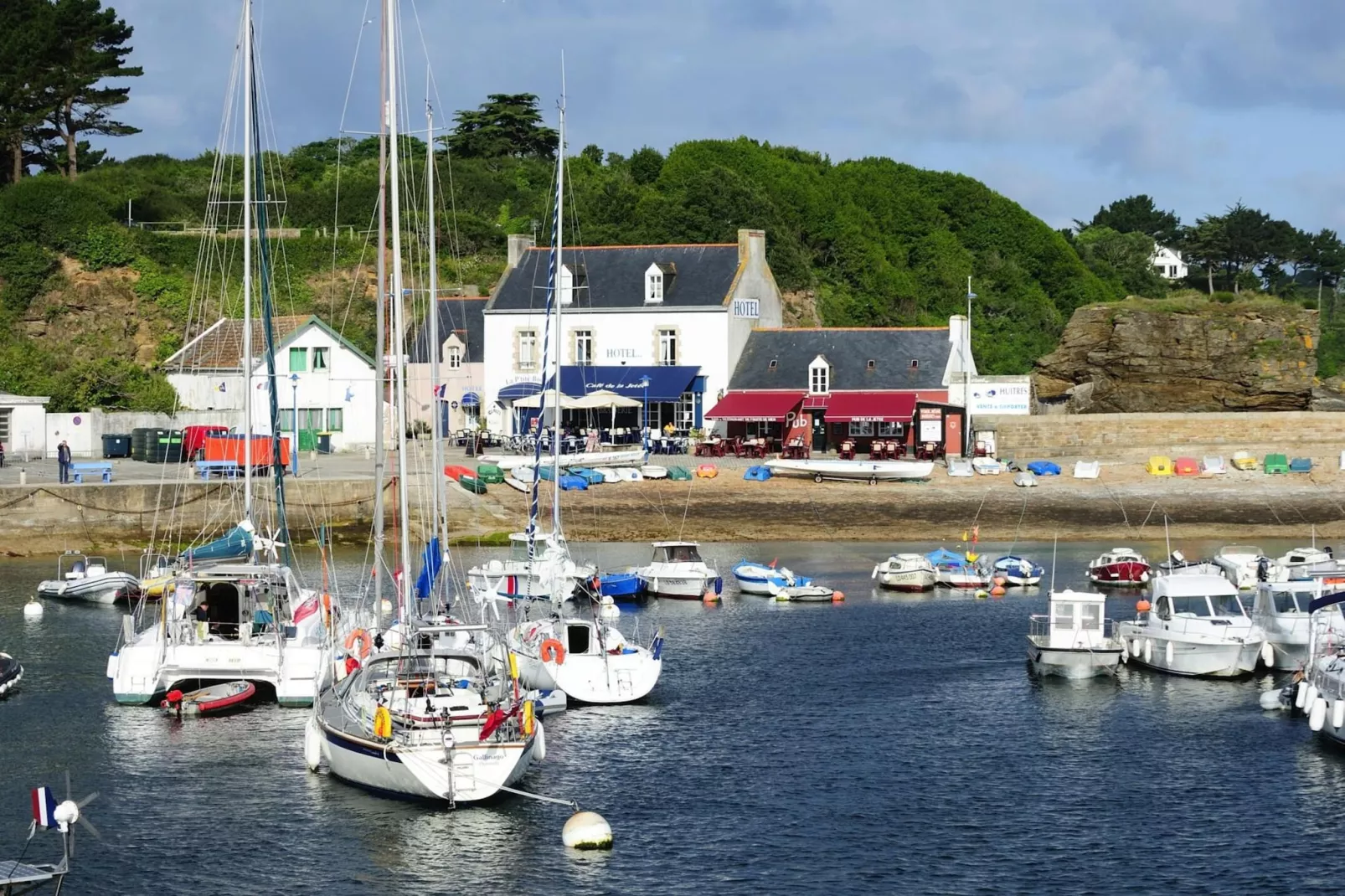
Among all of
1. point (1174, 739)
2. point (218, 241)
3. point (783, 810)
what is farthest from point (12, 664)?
point (218, 241)

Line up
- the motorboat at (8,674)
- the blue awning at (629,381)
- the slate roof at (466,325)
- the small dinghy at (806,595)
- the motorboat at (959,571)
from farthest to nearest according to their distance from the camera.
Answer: the slate roof at (466,325) → the blue awning at (629,381) → the motorboat at (959,571) → the small dinghy at (806,595) → the motorboat at (8,674)

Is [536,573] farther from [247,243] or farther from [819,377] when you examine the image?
[819,377]

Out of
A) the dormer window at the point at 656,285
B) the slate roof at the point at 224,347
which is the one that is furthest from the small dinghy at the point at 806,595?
the slate roof at the point at 224,347

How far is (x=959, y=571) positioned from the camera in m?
53.4

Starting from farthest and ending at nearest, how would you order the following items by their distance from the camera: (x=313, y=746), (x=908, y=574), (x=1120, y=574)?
1. (x=908, y=574)
2. (x=1120, y=574)
3. (x=313, y=746)

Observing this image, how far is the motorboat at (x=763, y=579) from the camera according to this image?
51.3m

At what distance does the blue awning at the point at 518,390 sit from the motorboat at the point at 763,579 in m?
29.0

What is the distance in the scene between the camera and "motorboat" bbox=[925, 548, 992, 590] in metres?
52.8

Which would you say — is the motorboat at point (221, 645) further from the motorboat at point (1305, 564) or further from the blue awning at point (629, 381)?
the blue awning at point (629, 381)

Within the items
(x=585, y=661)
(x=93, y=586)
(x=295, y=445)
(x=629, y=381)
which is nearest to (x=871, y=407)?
(x=629, y=381)

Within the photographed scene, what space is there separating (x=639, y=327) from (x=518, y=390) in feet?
22.1

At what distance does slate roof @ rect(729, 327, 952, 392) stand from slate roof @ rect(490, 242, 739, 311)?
3.68 metres

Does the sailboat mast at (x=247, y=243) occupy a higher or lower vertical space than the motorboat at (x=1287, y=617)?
higher

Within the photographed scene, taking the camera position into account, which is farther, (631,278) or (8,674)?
(631,278)
